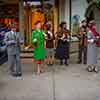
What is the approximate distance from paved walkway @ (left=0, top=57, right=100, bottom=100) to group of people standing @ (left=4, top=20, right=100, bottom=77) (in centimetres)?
42

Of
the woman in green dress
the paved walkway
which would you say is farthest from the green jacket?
the paved walkway

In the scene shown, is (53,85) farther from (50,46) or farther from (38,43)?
(50,46)

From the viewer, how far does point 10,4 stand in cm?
2298

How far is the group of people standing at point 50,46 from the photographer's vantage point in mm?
13773

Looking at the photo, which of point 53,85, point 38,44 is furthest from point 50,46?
point 53,85

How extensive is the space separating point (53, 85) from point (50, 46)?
4.37 meters

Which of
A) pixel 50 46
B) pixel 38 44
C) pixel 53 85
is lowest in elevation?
pixel 53 85

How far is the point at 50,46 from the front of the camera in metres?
16.4

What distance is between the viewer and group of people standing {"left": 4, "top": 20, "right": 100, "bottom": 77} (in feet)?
45.2

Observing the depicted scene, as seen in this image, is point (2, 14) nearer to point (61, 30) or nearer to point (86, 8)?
point (86, 8)

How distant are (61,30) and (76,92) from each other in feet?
18.6

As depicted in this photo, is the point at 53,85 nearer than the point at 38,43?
Yes

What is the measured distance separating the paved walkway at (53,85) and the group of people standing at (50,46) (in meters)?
0.42

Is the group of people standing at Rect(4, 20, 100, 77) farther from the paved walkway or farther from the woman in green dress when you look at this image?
the paved walkway
